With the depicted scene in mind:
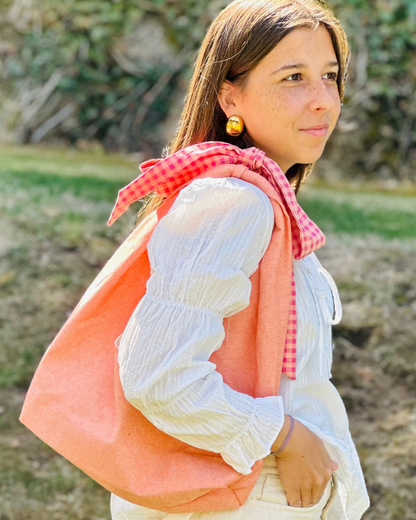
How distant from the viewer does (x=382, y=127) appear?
6.71 m

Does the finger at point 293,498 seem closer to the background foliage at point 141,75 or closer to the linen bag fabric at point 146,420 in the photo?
the linen bag fabric at point 146,420

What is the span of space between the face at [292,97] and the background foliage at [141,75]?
5.07 meters

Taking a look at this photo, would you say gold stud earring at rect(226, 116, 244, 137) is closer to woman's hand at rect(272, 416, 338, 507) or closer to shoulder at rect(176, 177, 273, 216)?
shoulder at rect(176, 177, 273, 216)

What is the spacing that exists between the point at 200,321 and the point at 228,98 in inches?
23.8

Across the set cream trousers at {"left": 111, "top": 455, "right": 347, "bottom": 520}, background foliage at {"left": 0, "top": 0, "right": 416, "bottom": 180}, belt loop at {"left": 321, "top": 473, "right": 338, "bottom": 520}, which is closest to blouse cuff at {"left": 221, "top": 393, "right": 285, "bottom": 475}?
cream trousers at {"left": 111, "top": 455, "right": 347, "bottom": 520}

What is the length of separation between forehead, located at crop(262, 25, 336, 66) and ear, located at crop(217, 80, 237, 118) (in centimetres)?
11

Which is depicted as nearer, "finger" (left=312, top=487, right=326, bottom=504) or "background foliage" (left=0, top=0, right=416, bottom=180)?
"finger" (left=312, top=487, right=326, bottom=504)

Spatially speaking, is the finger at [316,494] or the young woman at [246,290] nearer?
the young woman at [246,290]

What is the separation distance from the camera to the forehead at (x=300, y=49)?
1553 mm

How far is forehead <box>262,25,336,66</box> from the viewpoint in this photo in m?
1.55

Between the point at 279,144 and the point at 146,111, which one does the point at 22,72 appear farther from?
the point at 279,144

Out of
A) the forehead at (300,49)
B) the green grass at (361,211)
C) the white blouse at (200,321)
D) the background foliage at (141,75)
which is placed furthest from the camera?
the background foliage at (141,75)

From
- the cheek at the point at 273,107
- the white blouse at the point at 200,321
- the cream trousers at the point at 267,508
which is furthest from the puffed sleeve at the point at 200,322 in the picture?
the cheek at the point at 273,107

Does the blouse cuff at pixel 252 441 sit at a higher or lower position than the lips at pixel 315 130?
lower
